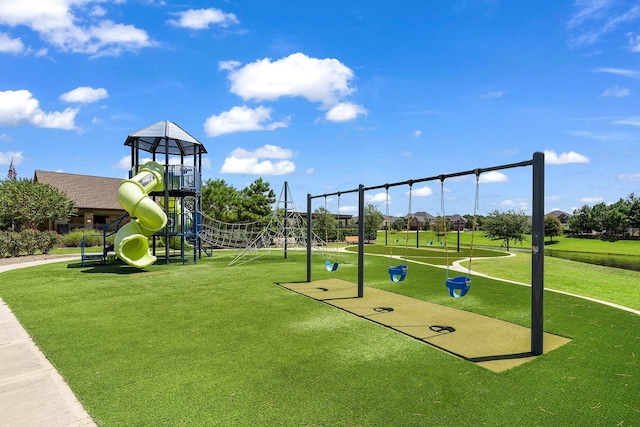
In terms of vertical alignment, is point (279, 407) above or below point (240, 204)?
below

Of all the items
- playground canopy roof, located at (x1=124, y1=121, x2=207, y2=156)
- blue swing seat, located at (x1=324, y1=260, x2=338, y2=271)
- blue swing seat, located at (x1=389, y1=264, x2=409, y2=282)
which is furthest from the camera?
playground canopy roof, located at (x1=124, y1=121, x2=207, y2=156)

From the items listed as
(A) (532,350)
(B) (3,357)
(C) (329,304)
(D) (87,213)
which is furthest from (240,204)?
(A) (532,350)

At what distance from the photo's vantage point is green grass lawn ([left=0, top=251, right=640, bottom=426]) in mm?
4195

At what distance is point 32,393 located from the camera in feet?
15.6

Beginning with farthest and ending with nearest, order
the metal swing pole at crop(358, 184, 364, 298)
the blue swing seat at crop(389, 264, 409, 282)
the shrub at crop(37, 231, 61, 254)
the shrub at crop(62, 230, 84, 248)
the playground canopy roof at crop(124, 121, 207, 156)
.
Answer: the shrub at crop(62, 230, 84, 248)
the shrub at crop(37, 231, 61, 254)
the playground canopy roof at crop(124, 121, 207, 156)
the metal swing pole at crop(358, 184, 364, 298)
the blue swing seat at crop(389, 264, 409, 282)

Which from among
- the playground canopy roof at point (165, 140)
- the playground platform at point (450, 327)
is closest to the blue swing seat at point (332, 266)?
the playground platform at point (450, 327)

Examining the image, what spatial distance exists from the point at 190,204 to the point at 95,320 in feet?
50.2

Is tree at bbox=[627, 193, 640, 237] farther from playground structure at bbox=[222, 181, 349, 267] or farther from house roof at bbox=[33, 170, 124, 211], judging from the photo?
house roof at bbox=[33, 170, 124, 211]

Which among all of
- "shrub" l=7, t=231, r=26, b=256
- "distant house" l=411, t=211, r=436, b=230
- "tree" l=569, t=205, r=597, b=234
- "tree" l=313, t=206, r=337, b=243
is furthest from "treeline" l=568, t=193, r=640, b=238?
"shrub" l=7, t=231, r=26, b=256

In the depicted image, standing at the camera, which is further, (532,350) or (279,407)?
(532,350)

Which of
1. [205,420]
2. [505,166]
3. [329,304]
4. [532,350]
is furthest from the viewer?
[329,304]

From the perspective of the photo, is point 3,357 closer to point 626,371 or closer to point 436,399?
point 436,399

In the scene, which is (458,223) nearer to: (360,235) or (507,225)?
(360,235)

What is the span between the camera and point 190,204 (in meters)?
22.8
